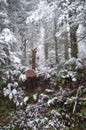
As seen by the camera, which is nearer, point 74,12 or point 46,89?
point 46,89

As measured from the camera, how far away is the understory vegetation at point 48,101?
7.58 m

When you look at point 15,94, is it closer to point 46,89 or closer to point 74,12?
point 46,89

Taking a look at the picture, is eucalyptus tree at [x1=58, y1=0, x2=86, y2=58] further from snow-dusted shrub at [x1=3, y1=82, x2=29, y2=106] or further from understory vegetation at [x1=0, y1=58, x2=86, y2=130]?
snow-dusted shrub at [x1=3, y1=82, x2=29, y2=106]

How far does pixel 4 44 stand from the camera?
10.5 m

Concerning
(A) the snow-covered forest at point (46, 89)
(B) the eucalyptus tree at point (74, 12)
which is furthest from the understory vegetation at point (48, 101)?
(B) the eucalyptus tree at point (74, 12)

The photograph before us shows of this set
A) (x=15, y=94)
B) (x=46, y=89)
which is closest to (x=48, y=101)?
(x=46, y=89)

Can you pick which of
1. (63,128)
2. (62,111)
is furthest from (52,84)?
(63,128)

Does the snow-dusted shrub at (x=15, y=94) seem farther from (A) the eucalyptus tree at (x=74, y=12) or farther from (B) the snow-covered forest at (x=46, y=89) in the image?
(A) the eucalyptus tree at (x=74, y=12)

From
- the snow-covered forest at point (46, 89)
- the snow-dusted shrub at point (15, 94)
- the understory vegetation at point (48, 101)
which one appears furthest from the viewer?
the snow-dusted shrub at point (15, 94)

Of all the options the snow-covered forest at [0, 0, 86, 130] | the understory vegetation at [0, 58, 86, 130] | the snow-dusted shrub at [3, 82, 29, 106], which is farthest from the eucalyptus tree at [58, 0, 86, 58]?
the snow-dusted shrub at [3, 82, 29, 106]

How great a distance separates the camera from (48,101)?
8148mm

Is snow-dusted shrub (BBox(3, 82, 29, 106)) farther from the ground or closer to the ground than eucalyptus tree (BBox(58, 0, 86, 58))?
closer to the ground

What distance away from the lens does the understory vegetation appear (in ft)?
24.9

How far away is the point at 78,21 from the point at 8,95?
402 centimetres
